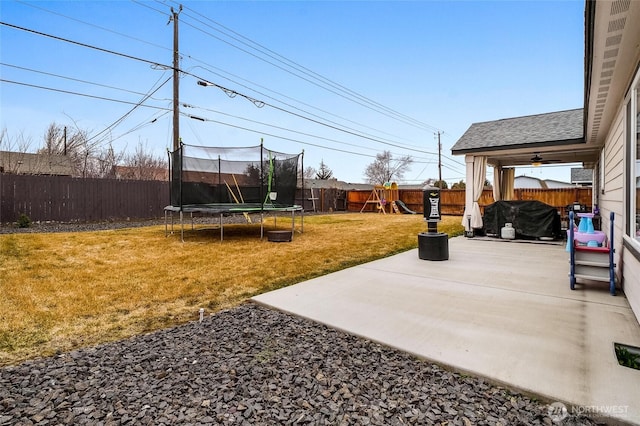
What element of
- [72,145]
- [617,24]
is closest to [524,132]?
[617,24]

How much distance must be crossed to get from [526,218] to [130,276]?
315 inches

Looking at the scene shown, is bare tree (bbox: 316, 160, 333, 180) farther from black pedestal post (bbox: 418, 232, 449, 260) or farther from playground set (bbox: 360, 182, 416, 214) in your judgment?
black pedestal post (bbox: 418, 232, 449, 260)

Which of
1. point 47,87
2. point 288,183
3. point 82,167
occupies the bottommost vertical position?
point 288,183

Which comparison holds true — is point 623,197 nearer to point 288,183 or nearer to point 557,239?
point 557,239

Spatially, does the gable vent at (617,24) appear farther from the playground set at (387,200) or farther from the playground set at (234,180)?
the playground set at (387,200)

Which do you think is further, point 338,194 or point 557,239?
point 338,194

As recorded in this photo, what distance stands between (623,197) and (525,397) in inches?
114

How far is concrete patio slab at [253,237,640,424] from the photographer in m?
1.68

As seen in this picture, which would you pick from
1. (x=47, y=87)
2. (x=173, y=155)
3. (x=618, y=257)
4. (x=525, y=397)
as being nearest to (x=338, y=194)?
(x=173, y=155)

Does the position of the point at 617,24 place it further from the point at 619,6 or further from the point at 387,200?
the point at 387,200

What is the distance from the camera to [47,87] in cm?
974

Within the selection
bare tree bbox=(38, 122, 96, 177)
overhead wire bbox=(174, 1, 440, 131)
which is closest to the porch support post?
overhead wire bbox=(174, 1, 440, 131)

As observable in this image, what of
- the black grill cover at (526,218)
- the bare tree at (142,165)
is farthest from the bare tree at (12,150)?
the black grill cover at (526,218)

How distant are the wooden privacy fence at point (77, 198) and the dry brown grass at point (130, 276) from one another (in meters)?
3.29
